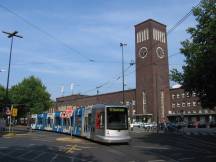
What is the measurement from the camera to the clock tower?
10394 cm

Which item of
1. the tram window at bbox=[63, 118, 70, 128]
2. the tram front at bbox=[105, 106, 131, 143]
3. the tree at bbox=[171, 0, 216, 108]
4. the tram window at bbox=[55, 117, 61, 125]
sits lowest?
the tram front at bbox=[105, 106, 131, 143]

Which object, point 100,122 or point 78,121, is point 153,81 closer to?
point 78,121

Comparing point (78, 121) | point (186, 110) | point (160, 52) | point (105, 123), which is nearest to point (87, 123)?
point (78, 121)

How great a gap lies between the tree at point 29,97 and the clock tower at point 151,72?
27.9 m

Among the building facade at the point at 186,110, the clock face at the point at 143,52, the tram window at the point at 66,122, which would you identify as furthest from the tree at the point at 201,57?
the building facade at the point at 186,110

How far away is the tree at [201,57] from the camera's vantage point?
31186 millimetres

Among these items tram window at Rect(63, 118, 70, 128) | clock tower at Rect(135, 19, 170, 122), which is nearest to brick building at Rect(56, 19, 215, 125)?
clock tower at Rect(135, 19, 170, 122)

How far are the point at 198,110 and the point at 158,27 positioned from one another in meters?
25.9

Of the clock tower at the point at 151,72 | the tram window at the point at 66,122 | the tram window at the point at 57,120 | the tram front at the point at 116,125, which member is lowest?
the tram front at the point at 116,125

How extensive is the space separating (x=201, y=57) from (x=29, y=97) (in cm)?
6622

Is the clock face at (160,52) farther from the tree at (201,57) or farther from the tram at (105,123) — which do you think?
the tram at (105,123)

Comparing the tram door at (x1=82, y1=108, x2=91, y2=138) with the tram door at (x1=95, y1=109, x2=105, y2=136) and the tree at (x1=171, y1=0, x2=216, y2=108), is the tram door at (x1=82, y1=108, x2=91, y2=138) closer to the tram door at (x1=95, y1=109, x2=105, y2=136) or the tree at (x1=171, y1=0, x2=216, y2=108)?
the tram door at (x1=95, y1=109, x2=105, y2=136)

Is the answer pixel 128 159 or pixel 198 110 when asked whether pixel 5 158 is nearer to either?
pixel 128 159

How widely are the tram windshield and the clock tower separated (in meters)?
Result: 75.3
